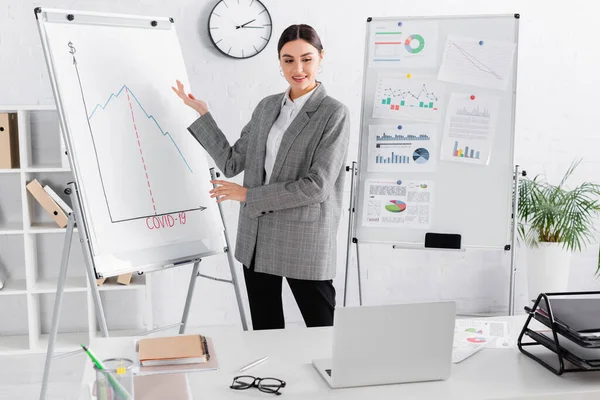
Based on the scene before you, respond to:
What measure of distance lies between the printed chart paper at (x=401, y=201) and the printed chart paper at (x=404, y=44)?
0.52 m

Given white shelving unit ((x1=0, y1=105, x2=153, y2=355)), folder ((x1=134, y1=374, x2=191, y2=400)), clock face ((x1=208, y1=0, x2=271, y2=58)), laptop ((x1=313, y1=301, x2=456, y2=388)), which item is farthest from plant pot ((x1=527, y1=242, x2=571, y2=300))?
folder ((x1=134, y1=374, x2=191, y2=400))

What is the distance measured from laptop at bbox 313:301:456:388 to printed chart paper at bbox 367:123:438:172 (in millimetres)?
1486

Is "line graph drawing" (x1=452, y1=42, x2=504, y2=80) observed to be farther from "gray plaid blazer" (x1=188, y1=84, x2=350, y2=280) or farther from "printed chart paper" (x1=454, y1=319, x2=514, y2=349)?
"printed chart paper" (x1=454, y1=319, x2=514, y2=349)

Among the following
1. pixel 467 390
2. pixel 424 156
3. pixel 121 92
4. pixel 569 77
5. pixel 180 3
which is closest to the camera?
pixel 467 390

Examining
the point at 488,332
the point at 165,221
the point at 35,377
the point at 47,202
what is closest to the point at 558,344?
the point at 488,332

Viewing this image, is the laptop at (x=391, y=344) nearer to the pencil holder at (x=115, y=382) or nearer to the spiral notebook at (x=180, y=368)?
the spiral notebook at (x=180, y=368)

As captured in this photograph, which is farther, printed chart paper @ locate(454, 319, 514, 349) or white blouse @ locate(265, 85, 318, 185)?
white blouse @ locate(265, 85, 318, 185)

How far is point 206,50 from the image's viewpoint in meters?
3.56

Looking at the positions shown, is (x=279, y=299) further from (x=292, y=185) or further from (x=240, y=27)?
(x=240, y=27)

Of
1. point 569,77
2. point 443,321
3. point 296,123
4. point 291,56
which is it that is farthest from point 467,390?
point 569,77

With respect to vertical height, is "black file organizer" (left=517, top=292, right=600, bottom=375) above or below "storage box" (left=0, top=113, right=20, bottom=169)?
below

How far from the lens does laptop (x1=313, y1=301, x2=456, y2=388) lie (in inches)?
53.3

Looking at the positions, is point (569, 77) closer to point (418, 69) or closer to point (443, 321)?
point (418, 69)

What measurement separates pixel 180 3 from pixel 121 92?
141 cm
